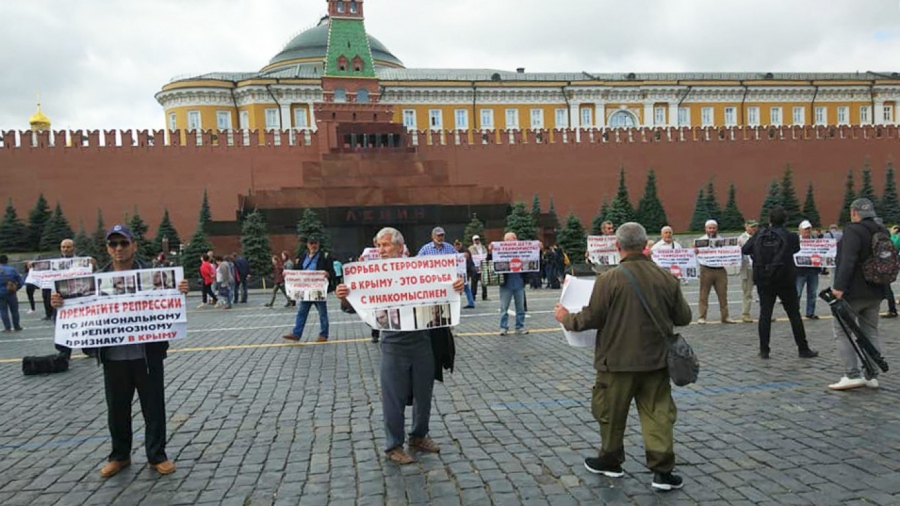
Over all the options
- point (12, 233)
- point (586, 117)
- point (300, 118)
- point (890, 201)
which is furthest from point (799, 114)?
point (12, 233)

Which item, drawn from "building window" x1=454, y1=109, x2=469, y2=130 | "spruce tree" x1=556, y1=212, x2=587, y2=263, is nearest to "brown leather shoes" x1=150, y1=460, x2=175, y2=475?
"spruce tree" x1=556, y1=212, x2=587, y2=263

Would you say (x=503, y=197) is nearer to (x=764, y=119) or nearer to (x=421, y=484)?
(x=421, y=484)

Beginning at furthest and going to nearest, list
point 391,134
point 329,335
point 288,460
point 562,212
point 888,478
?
1. point 562,212
2. point 391,134
3. point 329,335
4. point 288,460
5. point 888,478

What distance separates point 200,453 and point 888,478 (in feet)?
14.8

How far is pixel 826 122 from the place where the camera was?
63562mm

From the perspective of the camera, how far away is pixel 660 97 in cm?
6106

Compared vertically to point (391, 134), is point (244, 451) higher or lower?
lower

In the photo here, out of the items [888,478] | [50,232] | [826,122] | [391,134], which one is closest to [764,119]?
[826,122]

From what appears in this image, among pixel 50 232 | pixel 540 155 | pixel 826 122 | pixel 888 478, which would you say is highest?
pixel 826 122

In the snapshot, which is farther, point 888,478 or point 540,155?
point 540,155

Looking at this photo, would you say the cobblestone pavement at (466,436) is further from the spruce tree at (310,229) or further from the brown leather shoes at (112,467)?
the spruce tree at (310,229)

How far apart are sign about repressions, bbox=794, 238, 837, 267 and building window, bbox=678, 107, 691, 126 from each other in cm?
5221

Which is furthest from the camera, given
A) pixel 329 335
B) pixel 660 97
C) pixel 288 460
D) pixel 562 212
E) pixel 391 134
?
pixel 660 97

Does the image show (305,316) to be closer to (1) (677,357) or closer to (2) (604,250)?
(2) (604,250)
